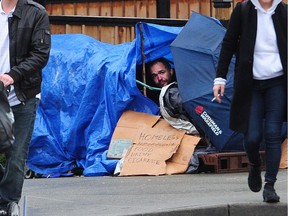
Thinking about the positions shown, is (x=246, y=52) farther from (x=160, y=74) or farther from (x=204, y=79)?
(x=160, y=74)

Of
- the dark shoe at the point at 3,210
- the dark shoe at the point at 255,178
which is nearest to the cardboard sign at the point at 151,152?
the dark shoe at the point at 255,178

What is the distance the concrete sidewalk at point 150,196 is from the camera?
24.5 feet

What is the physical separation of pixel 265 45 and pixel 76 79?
14.1ft

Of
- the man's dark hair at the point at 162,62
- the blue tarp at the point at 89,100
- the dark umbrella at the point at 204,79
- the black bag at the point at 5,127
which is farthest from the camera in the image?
the man's dark hair at the point at 162,62

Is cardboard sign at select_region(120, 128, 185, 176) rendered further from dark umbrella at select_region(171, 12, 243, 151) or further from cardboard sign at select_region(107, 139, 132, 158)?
dark umbrella at select_region(171, 12, 243, 151)

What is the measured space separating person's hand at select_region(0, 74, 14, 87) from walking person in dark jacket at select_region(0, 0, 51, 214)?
0.17 metres

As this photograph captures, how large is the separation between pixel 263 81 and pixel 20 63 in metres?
1.85

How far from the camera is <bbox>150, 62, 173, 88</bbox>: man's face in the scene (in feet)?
35.4

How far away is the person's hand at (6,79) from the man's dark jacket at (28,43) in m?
0.19

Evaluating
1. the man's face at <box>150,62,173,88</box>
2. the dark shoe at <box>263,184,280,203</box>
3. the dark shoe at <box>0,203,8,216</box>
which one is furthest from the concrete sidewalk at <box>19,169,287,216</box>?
the man's face at <box>150,62,173,88</box>

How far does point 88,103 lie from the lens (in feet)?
36.2

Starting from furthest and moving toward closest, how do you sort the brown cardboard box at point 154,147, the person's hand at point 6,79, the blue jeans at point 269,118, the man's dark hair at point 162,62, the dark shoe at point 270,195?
the man's dark hair at point 162,62 → the brown cardboard box at point 154,147 → the dark shoe at point 270,195 → the blue jeans at point 269,118 → the person's hand at point 6,79

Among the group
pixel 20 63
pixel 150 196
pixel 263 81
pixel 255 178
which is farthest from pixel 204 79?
pixel 20 63

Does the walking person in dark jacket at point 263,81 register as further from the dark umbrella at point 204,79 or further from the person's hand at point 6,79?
the dark umbrella at point 204,79
